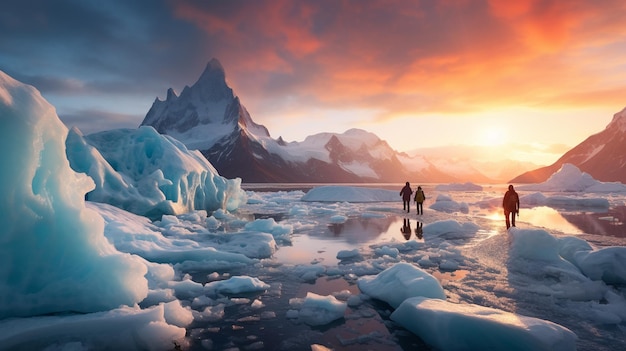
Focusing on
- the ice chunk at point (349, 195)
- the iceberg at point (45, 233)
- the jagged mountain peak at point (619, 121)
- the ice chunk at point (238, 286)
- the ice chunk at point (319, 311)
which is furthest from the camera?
the jagged mountain peak at point (619, 121)

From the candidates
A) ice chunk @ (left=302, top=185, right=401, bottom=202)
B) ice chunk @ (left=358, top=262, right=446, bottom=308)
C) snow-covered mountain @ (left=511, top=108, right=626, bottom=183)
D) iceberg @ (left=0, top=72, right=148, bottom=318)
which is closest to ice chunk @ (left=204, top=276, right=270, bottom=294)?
iceberg @ (left=0, top=72, right=148, bottom=318)

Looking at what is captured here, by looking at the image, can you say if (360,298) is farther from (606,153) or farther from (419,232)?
(606,153)

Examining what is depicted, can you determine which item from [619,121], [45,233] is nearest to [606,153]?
[619,121]

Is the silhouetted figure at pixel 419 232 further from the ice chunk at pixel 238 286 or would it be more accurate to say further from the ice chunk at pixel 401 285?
the ice chunk at pixel 238 286

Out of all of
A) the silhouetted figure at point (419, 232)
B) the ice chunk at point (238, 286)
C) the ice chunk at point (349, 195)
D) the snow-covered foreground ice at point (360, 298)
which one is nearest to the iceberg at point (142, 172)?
the snow-covered foreground ice at point (360, 298)

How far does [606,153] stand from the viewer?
6585 inches

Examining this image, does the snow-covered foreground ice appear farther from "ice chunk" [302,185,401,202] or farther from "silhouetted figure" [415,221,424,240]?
"ice chunk" [302,185,401,202]

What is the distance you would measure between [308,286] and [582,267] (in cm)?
629

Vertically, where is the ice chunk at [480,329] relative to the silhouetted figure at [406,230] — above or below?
above

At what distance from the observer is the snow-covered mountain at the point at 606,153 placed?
15425cm

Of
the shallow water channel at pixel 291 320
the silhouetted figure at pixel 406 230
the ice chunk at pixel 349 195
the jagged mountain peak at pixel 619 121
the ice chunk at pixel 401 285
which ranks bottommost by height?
the shallow water channel at pixel 291 320

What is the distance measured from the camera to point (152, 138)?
72.9 feet

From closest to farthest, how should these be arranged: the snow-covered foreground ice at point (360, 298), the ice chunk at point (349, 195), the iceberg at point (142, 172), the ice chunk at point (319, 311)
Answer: the snow-covered foreground ice at point (360, 298)
the ice chunk at point (319, 311)
the iceberg at point (142, 172)
the ice chunk at point (349, 195)

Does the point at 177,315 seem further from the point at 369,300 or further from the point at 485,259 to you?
the point at 485,259
